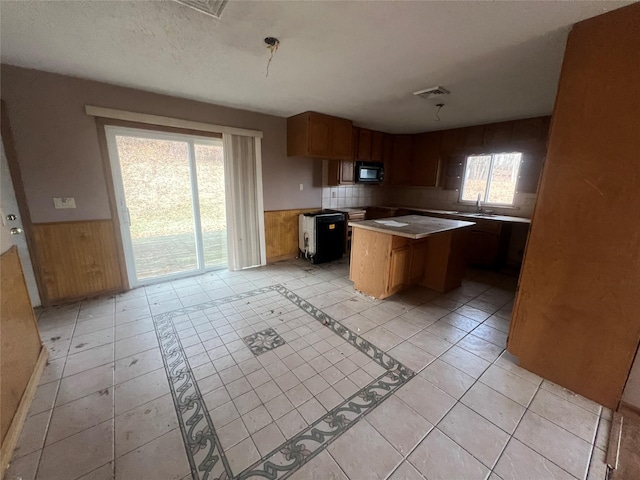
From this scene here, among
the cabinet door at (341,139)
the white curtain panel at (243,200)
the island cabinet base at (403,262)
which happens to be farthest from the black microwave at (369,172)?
the island cabinet base at (403,262)

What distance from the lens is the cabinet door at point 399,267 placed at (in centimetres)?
292

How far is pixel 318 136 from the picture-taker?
152 inches

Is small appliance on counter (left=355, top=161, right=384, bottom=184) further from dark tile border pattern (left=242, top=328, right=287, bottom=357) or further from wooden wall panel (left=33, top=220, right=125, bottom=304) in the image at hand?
wooden wall panel (left=33, top=220, right=125, bottom=304)

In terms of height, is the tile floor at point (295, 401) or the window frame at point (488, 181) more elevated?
the window frame at point (488, 181)

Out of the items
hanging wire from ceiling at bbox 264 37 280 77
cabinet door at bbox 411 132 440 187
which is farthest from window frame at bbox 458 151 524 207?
hanging wire from ceiling at bbox 264 37 280 77

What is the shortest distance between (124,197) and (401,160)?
193 inches

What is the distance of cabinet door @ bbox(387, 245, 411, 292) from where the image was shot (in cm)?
292

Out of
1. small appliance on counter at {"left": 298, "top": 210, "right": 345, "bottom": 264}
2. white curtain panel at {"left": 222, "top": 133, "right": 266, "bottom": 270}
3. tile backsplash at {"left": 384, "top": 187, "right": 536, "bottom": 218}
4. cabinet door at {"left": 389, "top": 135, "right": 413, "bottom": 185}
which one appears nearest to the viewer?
white curtain panel at {"left": 222, "top": 133, "right": 266, "bottom": 270}

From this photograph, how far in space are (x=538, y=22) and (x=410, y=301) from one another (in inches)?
99.2

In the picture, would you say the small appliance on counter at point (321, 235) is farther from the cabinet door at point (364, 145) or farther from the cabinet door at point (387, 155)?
the cabinet door at point (387, 155)

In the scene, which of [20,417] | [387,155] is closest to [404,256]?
[387,155]

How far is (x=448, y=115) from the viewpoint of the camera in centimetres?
378

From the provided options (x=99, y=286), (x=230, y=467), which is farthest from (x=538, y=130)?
(x=99, y=286)

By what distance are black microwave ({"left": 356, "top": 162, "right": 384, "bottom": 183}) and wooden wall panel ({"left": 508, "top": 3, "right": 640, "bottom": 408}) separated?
11.2ft
